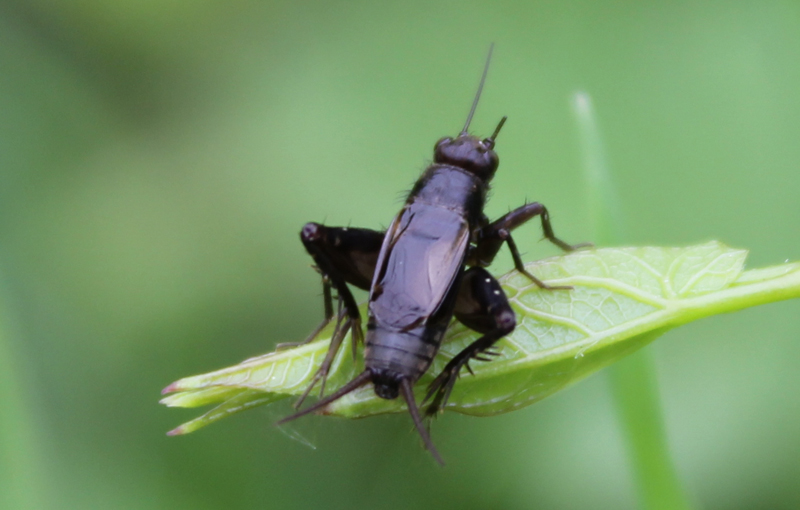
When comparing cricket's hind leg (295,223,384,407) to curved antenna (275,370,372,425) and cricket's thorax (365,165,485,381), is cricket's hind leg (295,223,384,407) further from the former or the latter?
curved antenna (275,370,372,425)

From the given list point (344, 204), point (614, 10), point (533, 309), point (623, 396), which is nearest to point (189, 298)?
point (344, 204)

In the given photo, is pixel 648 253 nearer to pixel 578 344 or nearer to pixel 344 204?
pixel 578 344

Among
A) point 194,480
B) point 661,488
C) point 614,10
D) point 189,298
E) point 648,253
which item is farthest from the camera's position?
point 614,10

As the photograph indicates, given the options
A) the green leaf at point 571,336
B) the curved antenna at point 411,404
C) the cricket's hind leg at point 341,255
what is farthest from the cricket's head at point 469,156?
the curved antenna at point 411,404

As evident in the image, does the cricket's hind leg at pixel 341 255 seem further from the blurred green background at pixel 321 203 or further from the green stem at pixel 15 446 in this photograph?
the green stem at pixel 15 446

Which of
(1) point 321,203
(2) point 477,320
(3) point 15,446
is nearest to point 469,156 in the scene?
(2) point 477,320

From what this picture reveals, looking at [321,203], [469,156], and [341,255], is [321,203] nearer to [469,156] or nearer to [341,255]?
[469,156]

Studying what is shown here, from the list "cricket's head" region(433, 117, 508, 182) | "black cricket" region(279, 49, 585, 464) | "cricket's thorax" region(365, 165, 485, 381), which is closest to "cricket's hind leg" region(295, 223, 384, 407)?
"black cricket" region(279, 49, 585, 464)
